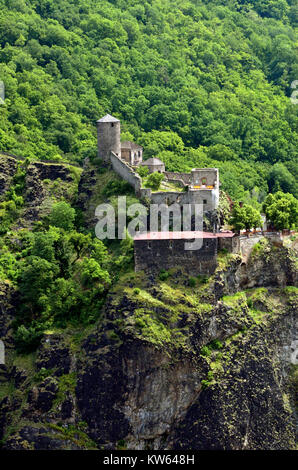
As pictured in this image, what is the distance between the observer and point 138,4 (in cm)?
15088

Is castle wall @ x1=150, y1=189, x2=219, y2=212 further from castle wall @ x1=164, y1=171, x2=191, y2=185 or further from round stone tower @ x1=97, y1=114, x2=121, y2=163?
round stone tower @ x1=97, y1=114, x2=121, y2=163

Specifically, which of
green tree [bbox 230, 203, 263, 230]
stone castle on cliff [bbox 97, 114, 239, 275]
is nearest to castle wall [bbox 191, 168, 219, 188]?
stone castle on cliff [bbox 97, 114, 239, 275]

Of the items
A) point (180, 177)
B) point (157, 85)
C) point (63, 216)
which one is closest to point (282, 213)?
point (180, 177)

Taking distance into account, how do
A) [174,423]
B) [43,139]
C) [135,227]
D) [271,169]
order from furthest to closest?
[271,169] < [43,139] < [135,227] < [174,423]

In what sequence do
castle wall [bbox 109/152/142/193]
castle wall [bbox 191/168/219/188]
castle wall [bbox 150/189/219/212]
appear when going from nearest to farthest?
castle wall [bbox 150/189/219/212] < castle wall [bbox 109/152/142/193] < castle wall [bbox 191/168/219/188]

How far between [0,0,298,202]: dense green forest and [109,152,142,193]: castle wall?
1202 cm

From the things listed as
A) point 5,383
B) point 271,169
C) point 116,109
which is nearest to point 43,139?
point 116,109

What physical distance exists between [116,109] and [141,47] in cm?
1581

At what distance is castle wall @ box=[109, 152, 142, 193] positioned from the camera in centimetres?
9000

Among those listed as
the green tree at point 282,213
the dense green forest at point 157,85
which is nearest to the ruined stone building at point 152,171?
the green tree at point 282,213

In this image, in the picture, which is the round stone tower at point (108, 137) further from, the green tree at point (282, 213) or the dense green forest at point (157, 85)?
the green tree at point (282, 213)

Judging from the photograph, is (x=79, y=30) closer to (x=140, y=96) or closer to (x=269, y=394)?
(x=140, y=96)

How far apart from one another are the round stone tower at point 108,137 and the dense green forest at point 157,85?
1034 centimetres

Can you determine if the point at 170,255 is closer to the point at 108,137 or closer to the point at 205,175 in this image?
the point at 205,175
